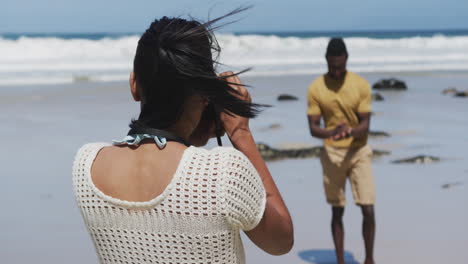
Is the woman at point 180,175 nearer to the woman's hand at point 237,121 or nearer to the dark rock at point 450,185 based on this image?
the woman's hand at point 237,121

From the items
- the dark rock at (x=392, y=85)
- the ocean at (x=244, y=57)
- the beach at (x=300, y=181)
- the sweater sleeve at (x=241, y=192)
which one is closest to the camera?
the sweater sleeve at (x=241, y=192)

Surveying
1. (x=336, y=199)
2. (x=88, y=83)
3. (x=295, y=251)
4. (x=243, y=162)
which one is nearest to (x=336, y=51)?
(x=336, y=199)

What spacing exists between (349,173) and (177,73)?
4.41m

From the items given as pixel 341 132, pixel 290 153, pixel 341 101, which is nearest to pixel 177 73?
pixel 341 132

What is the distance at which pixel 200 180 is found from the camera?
1.82 m

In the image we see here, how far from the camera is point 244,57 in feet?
129

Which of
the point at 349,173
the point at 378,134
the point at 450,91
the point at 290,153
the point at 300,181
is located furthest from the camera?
the point at 450,91

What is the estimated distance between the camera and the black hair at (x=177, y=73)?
6.11 ft

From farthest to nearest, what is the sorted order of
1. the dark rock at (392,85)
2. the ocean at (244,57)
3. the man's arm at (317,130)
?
the ocean at (244,57) < the dark rock at (392,85) < the man's arm at (317,130)

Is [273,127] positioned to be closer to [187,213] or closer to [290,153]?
[290,153]

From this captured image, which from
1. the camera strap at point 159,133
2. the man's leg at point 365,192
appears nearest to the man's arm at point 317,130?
the man's leg at point 365,192

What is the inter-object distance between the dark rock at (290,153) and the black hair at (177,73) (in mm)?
7974

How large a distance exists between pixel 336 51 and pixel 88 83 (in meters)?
17.3

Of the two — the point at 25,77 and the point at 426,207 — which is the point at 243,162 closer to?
the point at 426,207
